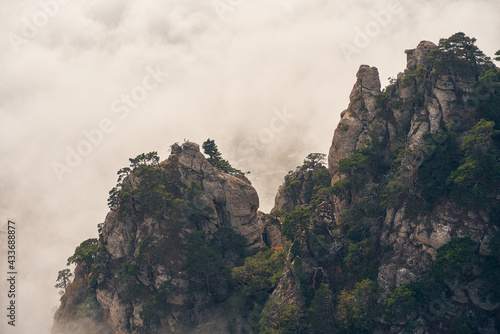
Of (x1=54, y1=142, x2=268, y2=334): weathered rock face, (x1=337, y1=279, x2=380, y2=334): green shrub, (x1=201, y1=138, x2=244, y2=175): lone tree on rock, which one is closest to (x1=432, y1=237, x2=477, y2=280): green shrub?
(x1=337, y1=279, x2=380, y2=334): green shrub

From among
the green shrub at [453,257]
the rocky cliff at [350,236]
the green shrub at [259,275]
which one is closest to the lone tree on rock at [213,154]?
the rocky cliff at [350,236]

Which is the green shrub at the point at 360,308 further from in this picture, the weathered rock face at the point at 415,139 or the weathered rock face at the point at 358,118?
the weathered rock face at the point at 358,118

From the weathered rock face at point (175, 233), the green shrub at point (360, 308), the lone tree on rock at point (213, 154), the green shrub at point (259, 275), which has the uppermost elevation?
the lone tree on rock at point (213, 154)

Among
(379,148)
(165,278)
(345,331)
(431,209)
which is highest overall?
(379,148)

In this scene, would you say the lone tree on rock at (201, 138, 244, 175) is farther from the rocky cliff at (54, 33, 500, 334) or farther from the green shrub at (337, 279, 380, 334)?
the green shrub at (337, 279, 380, 334)

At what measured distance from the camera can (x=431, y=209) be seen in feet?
185

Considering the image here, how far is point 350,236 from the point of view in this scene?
212 feet

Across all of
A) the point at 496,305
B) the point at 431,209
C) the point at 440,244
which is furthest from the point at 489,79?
the point at 496,305

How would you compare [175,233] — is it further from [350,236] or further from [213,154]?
[350,236]

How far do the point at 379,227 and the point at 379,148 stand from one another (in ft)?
53.8

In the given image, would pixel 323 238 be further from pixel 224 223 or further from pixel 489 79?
pixel 489 79

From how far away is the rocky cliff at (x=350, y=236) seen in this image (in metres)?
50.2

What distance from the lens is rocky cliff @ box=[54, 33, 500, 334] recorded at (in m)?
50.2

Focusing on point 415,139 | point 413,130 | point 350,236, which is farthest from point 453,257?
point 413,130
